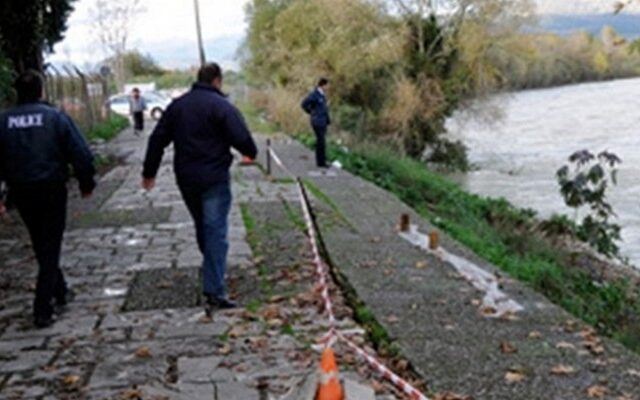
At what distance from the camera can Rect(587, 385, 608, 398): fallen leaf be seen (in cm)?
511

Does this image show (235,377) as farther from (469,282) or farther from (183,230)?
(183,230)

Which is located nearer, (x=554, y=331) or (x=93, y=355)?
(x=93, y=355)

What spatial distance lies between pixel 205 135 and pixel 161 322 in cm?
147

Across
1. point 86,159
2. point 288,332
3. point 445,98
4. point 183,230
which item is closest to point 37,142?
point 86,159

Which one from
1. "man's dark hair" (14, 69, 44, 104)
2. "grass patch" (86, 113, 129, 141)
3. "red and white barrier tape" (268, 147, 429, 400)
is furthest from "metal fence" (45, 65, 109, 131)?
"man's dark hair" (14, 69, 44, 104)

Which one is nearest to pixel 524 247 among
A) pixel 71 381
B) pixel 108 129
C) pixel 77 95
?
pixel 71 381

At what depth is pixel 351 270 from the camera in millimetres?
8367

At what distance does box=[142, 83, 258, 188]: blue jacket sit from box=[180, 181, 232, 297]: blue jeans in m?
0.09

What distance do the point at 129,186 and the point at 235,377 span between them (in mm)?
10908

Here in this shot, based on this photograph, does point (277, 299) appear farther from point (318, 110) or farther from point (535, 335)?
point (318, 110)

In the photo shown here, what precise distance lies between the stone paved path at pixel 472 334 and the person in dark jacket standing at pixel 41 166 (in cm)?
249

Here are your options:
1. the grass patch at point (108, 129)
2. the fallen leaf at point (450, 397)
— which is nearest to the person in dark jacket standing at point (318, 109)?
the grass patch at point (108, 129)

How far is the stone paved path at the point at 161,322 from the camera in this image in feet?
17.9

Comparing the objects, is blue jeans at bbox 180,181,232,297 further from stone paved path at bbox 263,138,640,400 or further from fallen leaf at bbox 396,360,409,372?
fallen leaf at bbox 396,360,409,372
